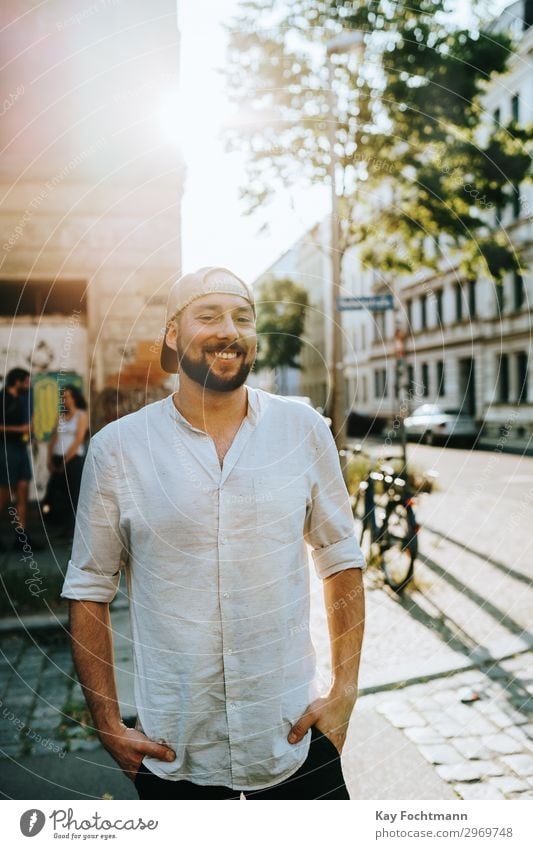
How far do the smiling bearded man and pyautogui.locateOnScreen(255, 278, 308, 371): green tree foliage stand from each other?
1.29 m

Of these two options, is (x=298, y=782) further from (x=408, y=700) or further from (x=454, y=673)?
(x=454, y=673)

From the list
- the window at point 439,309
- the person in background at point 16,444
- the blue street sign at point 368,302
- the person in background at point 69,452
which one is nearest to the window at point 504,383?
the window at point 439,309

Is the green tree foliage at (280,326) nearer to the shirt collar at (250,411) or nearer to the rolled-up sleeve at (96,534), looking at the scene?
the shirt collar at (250,411)

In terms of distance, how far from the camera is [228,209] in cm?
276

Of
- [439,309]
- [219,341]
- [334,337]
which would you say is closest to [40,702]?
[334,337]

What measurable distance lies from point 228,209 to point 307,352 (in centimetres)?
71

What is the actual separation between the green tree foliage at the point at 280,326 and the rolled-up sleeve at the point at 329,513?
1300 millimetres

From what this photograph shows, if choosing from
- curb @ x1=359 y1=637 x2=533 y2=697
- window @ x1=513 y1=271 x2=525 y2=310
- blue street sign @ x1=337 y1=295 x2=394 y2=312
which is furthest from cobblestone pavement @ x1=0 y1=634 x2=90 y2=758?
window @ x1=513 y1=271 x2=525 y2=310

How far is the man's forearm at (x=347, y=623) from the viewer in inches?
79.8

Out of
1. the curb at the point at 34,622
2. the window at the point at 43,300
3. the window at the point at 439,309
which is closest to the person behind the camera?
the window at the point at 439,309

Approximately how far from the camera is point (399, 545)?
6539 millimetres

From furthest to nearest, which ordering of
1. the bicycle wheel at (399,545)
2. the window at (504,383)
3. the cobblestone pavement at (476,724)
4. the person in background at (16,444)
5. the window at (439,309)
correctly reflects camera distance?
the window at (504,383) → the person in background at (16,444) → the bicycle wheel at (399,545) → the cobblestone pavement at (476,724) → the window at (439,309)

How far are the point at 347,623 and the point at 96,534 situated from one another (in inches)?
25.3
